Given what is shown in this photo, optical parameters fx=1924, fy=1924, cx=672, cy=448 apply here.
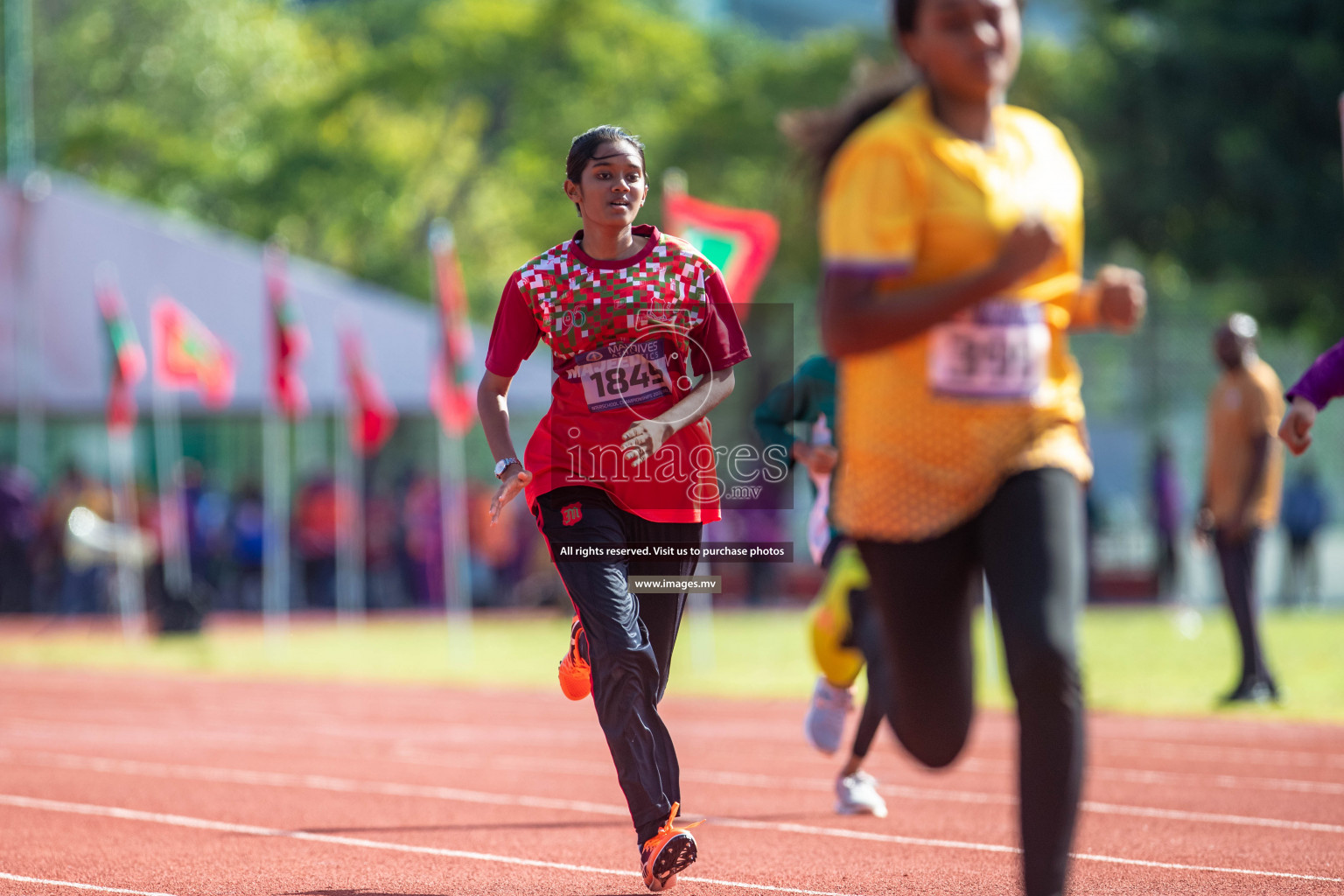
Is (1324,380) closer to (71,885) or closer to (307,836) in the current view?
(307,836)

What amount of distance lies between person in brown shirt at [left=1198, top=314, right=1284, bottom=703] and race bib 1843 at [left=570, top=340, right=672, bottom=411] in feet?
23.9

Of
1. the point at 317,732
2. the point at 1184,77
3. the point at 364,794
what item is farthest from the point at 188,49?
the point at 364,794

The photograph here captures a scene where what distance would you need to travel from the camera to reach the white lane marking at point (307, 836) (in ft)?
19.4

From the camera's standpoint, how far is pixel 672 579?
18.1ft

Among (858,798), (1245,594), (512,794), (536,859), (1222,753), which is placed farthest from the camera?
(1245,594)

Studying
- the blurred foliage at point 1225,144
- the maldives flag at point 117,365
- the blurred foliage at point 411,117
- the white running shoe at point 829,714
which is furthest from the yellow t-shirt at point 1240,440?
the blurred foliage at point 411,117

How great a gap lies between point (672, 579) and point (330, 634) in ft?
58.9

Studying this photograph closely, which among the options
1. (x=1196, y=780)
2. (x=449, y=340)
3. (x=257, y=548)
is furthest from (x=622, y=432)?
(x=257, y=548)

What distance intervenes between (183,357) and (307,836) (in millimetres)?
15976

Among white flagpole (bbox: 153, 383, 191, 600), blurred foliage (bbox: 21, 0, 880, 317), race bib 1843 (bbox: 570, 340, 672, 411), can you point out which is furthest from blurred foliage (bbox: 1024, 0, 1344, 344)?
race bib 1843 (bbox: 570, 340, 672, 411)

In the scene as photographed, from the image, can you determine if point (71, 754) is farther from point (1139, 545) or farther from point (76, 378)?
point (1139, 545)

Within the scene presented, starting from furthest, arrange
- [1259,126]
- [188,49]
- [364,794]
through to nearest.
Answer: [188,49], [1259,126], [364,794]

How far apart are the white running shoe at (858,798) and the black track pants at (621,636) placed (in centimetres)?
199

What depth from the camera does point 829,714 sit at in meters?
7.03
